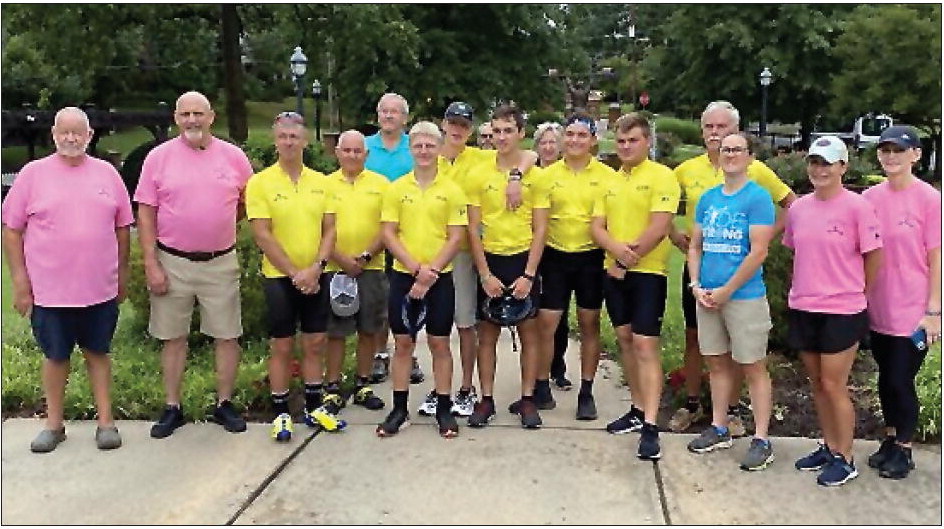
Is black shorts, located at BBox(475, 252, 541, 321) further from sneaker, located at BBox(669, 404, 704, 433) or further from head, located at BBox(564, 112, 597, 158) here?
sneaker, located at BBox(669, 404, 704, 433)

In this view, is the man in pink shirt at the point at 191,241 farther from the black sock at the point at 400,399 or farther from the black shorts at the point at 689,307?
the black shorts at the point at 689,307

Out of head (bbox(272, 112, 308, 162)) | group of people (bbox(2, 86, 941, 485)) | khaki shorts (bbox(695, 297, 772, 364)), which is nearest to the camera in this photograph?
group of people (bbox(2, 86, 941, 485))

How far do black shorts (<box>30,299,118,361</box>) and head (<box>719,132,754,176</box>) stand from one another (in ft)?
10.6

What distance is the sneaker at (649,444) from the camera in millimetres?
4480

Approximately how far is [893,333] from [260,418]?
136 inches

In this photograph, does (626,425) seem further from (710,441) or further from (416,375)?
(416,375)

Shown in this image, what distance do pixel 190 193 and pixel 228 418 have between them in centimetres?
127

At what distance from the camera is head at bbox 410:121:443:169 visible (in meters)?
4.72

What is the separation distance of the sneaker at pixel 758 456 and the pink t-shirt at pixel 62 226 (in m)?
3.39

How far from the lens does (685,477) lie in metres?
4.26

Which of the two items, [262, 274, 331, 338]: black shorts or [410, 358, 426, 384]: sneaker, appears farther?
[410, 358, 426, 384]: sneaker

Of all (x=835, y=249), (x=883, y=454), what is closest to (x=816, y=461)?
(x=883, y=454)

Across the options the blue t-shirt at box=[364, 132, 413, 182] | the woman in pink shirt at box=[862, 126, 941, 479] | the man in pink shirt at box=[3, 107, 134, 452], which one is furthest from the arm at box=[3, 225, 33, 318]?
the woman in pink shirt at box=[862, 126, 941, 479]

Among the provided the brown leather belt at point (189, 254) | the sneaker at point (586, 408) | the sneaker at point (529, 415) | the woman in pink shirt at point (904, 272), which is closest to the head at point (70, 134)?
the brown leather belt at point (189, 254)
